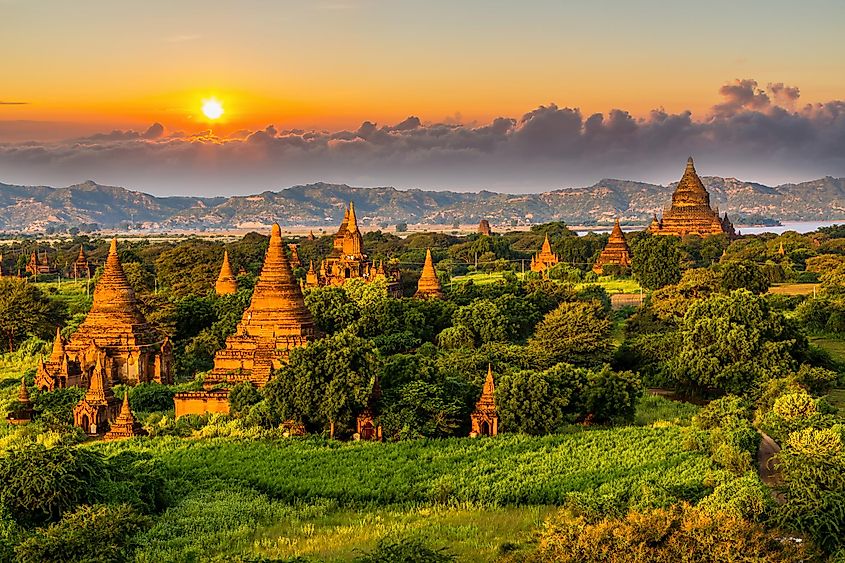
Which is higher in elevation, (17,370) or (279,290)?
(279,290)

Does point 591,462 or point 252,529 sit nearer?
point 252,529

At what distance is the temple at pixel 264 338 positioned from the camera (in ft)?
137

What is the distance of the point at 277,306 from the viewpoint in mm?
48406

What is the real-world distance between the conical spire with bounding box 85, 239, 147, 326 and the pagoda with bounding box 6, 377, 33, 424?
8.77m

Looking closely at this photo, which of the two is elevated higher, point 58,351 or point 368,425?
point 58,351

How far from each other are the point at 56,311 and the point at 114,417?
3050 centimetres

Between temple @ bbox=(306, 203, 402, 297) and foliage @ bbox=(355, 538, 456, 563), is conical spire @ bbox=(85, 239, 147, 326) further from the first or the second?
temple @ bbox=(306, 203, 402, 297)

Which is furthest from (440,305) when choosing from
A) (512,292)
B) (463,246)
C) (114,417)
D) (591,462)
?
(463,246)

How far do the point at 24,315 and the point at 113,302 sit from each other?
1634 centimetres

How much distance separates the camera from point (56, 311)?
68312 mm

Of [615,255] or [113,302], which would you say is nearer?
[113,302]

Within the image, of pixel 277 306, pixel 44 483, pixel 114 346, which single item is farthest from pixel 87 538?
pixel 114 346

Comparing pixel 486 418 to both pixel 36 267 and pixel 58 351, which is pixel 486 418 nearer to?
pixel 58 351

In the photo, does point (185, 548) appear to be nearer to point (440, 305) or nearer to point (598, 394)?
point (598, 394)
